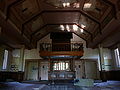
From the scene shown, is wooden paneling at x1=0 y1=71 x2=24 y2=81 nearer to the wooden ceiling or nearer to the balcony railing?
the balcony railing

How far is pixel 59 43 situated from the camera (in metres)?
11.6

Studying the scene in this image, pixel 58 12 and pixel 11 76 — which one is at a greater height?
pixel 58 12

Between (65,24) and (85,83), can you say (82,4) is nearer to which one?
(65,24)

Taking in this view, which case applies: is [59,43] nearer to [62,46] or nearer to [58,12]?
[62,46]

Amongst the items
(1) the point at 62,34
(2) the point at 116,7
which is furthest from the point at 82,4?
(1) the point at 62,34

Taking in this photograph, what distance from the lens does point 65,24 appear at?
1140 cm

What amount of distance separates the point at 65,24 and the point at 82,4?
379 cm

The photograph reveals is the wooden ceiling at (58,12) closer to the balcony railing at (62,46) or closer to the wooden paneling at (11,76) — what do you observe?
the balcony railing at (62,46)

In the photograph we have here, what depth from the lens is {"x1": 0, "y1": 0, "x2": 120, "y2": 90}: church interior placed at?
6852 millimetres

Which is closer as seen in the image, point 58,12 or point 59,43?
point 58,12

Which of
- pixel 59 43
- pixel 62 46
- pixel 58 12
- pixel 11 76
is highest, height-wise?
pixel 58 12

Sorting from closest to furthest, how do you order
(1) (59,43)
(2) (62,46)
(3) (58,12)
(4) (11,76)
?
1. (3) (58,12)
2. (4) (11,76)
3. (1) (59,43)
4. (2) (62,46)

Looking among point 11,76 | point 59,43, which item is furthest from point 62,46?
point 11,76

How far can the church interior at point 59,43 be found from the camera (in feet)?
22.5
